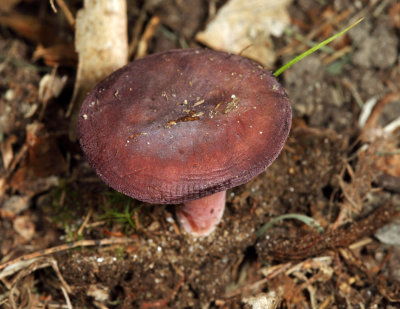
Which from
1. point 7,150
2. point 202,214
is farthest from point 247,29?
point 7,150

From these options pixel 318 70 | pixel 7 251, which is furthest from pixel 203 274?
pixel 318 70

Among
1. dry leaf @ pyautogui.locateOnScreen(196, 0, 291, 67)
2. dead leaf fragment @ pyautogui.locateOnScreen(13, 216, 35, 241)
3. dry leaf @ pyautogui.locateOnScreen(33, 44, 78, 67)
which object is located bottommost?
dead leaf fragment @ pyautogui.locateOnScreen(13, 216, 35, 241)

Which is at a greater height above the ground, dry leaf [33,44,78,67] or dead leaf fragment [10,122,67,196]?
dry leaf [33,44,78,67]

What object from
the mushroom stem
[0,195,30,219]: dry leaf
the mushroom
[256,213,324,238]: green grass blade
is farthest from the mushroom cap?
[0,195,30,219]: dry leaf

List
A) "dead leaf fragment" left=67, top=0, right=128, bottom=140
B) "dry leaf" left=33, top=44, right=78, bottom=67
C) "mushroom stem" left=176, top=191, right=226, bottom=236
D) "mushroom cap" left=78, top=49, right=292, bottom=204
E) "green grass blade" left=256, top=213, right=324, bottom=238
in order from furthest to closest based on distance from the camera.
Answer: "dry leaf" left=33, top=44, right=78, bottom=67
"dead leaf fragment" left=67, top=0, right=128, bottom=140
"green grass blade" left=256, top=213, right=324, bottom=238
"mushroom stem" left=176, top=191, right=226, bottom=236
"mushroom cap" left=78, top=49, right=292, bottom=204

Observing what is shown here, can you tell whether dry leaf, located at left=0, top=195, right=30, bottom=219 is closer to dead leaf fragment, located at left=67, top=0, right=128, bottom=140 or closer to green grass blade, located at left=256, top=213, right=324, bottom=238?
dead leaf fragment, located at left=67, top=0, right=128, bottom=140

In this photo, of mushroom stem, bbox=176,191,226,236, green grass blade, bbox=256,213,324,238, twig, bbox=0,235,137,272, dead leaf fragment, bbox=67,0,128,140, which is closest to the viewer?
mushroom stem, bbox=176,191,226,236

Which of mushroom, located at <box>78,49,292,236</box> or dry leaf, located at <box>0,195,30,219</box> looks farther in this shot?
dry leaf, located at <box>0,195,30,219</box>
